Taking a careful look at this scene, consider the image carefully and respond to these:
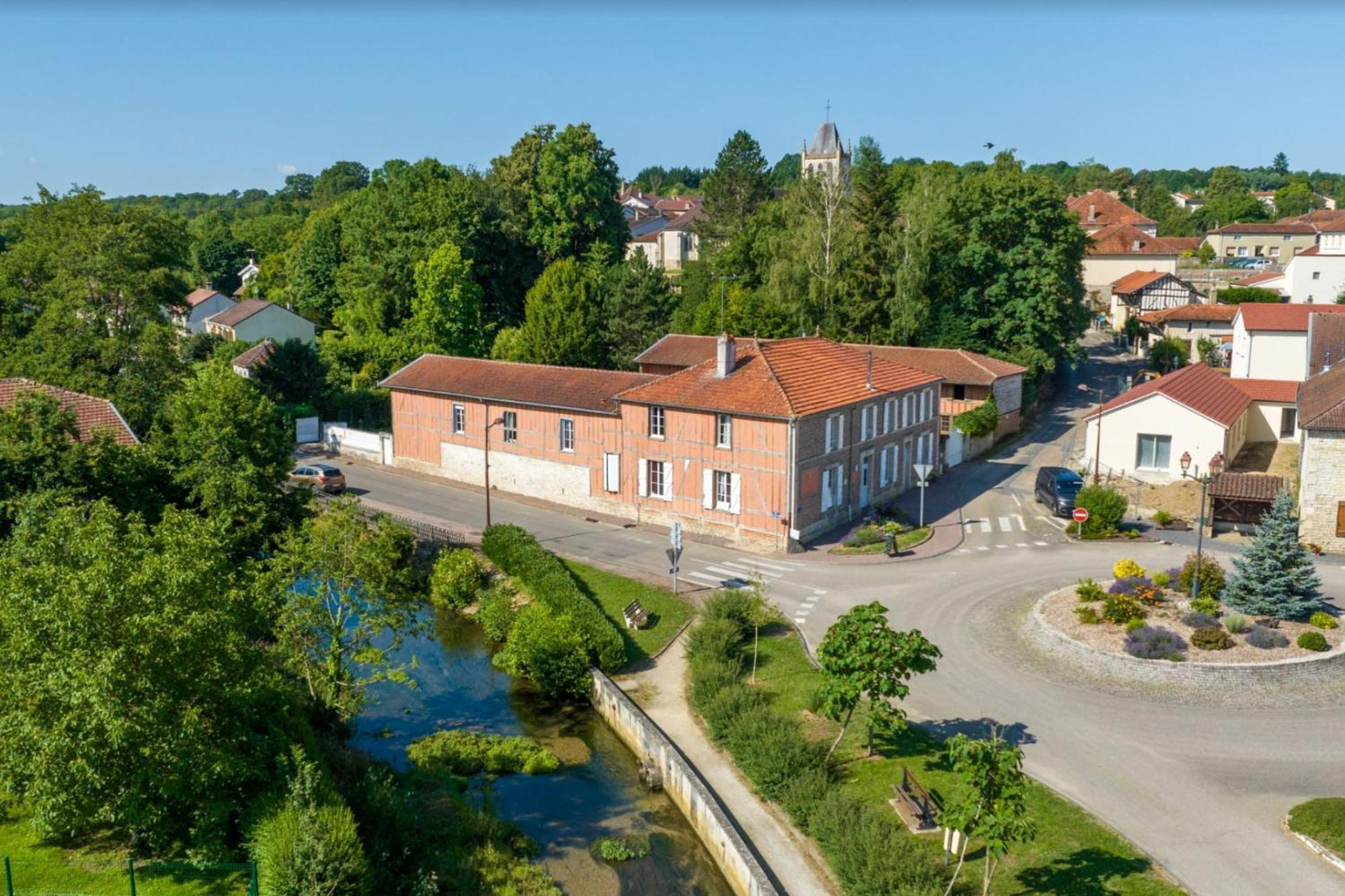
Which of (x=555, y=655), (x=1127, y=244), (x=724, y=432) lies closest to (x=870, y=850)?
(x=555, y=655)

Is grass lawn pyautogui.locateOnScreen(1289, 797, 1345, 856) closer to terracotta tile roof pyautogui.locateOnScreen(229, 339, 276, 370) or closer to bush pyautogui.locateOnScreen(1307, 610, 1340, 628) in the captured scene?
bush pyautogui.locateOnScreen(1307, 610, 1340, 628)

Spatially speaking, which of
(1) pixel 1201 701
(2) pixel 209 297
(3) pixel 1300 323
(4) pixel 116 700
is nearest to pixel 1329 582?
(1) pixel 1201 701

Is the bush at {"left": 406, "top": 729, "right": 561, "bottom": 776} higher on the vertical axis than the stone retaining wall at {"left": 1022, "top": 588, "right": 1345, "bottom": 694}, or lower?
lower

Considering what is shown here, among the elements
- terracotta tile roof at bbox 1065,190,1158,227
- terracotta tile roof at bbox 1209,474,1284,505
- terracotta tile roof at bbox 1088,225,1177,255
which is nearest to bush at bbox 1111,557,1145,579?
terracotta tile roof at bbox 1209,474,1284,505

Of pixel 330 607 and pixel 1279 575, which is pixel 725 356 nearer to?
pixel 330 607

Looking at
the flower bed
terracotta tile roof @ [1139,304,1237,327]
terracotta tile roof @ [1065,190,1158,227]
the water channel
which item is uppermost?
terracotta tile roof @ [1065,190,1158,227]

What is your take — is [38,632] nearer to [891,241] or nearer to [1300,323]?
[891,241]

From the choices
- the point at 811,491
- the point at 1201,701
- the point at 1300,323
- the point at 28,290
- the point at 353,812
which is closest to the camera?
the point at 353,812
